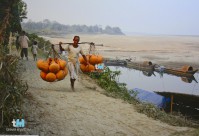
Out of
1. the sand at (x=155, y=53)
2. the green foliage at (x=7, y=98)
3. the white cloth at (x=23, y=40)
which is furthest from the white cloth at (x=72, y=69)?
the sand at (x=155, y=53)

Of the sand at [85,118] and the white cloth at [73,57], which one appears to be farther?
the white cloth at [73,57]

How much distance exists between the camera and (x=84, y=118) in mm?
6152

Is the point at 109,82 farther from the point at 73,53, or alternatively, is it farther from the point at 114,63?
the point at 114,63

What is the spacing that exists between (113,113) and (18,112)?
2660 mm

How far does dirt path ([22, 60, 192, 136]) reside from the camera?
536 centimetres

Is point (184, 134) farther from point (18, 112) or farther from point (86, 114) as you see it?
point (18, 112)

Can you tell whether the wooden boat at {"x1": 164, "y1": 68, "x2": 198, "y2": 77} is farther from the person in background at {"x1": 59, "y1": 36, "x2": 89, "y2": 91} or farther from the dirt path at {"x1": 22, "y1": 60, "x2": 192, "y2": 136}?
the person in background at {"x1": 59, "y1": 36, "x2": 89, "y2": 91}

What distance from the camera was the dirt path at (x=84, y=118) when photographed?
17.6ft

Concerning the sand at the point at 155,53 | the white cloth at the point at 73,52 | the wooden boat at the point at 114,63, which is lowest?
the wooden boat at the point at 114,63

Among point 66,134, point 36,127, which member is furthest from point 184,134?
point 36,127

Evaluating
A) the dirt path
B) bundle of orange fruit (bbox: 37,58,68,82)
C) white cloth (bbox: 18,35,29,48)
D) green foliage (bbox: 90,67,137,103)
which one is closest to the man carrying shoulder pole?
the dirt path

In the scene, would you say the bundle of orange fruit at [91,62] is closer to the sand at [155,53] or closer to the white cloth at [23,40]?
the white cloth at [23,40]

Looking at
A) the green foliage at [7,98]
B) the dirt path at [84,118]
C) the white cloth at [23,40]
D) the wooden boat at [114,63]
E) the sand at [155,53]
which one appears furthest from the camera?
the sand at [155,53]

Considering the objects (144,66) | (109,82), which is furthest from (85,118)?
(144,66)
